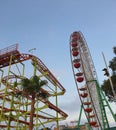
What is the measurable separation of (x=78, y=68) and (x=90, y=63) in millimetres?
2305

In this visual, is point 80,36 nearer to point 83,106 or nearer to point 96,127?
point 83,106

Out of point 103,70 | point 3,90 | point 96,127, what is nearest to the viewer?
point 103,70

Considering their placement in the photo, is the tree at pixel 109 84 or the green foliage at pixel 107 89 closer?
the tree at pixel 109 84

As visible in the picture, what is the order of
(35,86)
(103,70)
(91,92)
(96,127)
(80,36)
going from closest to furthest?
1. (35,86)
2. (103,70)
3. (96,127)
4. (91,92)
5. (80,36)

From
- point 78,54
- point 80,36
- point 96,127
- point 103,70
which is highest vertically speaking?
point 80,36

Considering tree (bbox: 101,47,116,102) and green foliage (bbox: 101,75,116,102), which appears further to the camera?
green foliage (bbox: 101,75,116,102)

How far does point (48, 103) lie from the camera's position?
28031 millimetres

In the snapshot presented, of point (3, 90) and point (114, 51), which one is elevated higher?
point (114, 51)

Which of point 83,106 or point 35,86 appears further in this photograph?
point 83,106

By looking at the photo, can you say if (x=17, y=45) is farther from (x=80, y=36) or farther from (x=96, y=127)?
(x=96, y=127)

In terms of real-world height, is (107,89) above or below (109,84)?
below

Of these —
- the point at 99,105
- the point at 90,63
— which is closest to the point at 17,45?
the point at 90,63

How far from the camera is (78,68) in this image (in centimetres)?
3172

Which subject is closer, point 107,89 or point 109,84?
point 109,84
